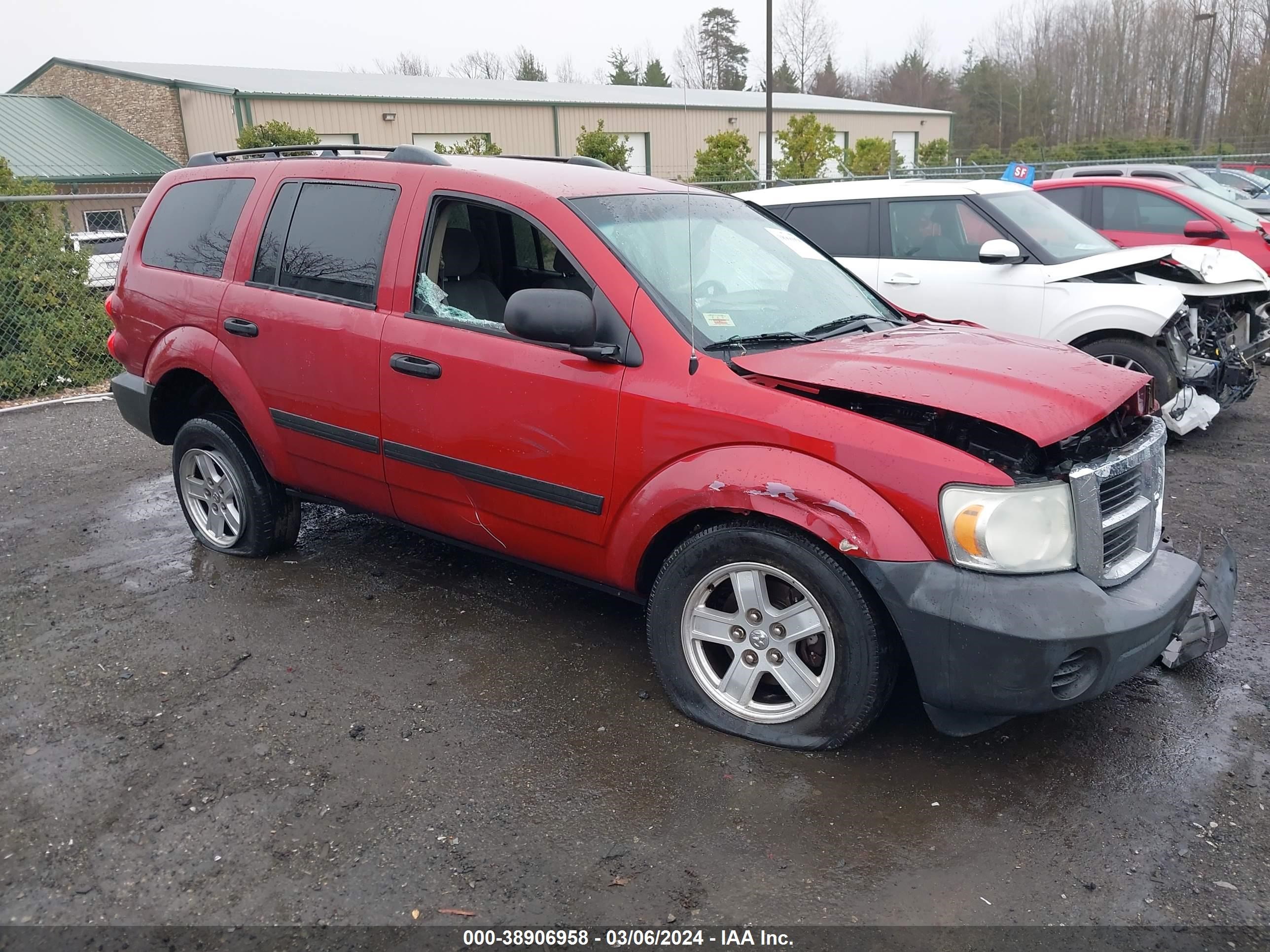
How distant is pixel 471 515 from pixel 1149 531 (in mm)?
2479

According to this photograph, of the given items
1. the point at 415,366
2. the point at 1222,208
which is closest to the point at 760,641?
the point at 415,366

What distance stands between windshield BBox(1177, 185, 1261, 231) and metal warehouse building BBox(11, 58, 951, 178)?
15227 mm

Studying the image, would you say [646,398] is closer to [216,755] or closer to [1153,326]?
[216,755]

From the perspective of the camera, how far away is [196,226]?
483 centimetres

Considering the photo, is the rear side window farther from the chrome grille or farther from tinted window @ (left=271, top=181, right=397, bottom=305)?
the chrome grille

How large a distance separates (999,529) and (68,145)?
33248mm

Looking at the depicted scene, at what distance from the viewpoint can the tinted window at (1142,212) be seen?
33.7ft

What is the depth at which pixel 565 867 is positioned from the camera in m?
2.75

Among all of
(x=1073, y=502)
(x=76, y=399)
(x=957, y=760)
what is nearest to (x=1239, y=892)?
(x=957, y=760)

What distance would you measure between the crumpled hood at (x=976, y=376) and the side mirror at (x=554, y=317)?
1.74ft

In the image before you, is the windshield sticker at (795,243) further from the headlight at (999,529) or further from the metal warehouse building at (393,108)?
the metal warehouse building at (393,108)

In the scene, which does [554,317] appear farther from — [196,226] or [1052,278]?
[1052,278]

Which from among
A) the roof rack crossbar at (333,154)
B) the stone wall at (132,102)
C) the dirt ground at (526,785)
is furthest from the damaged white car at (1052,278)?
the stone wall at (132,102)

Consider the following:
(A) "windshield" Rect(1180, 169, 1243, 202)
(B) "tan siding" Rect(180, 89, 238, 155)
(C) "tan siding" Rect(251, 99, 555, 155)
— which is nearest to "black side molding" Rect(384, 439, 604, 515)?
(A) "windshield" Rect(1180, 169, 1243, 202)
